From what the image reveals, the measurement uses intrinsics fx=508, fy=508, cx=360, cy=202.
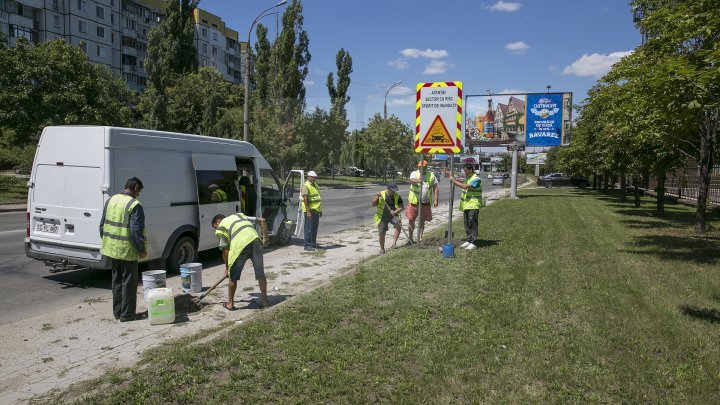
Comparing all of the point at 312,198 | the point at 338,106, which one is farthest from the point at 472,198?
the point at 338,106

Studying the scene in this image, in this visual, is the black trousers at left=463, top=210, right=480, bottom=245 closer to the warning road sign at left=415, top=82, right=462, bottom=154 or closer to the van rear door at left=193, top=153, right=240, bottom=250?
the warning road sign at left=415, top=82, right=462, bottom=154

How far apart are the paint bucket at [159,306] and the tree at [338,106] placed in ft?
129

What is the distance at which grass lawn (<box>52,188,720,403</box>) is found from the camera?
3.91 meters

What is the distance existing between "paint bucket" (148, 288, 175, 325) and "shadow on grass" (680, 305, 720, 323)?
6011 millimetres

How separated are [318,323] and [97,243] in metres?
3.79

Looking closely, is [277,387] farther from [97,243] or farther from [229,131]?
[229,131]

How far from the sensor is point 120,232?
5.89 m

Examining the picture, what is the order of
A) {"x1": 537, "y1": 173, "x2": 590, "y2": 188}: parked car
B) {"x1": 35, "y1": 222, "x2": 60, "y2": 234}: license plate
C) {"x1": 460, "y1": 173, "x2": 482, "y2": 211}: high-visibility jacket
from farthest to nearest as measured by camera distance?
1. {"x1": 537, "y1": 173, "x2": 590, "y2": 188}: parked car
2. {"x1": 460, "y1": 173, "x2": 482, "y2": 211}: high-visibility jacket
3. {"x1": 35, "y1": 222, "x2": 60, "y2": 234}: license plate

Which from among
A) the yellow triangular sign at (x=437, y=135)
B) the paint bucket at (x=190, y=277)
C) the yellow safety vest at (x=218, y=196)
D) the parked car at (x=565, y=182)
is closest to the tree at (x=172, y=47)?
the yellow safety vest at (x=218, y=196)

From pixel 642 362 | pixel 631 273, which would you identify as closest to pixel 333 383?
pixel 642 362

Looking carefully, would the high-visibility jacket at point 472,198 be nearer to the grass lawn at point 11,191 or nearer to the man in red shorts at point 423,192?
the man in red shorts at point 423,192

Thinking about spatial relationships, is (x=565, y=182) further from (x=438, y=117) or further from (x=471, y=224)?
(x=438, y=117)

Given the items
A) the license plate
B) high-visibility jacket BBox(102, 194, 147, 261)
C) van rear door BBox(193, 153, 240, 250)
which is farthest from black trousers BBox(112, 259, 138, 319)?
van rear door BBox(193, 153, 240, 250)

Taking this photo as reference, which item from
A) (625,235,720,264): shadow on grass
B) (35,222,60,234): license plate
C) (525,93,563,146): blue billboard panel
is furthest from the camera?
(525,93,563,146): blue billboard panel
